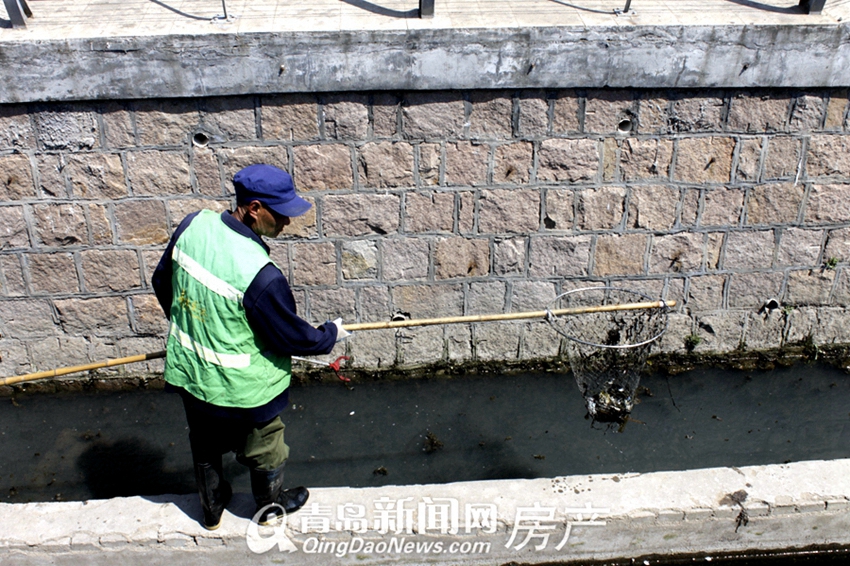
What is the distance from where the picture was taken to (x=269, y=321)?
3.23m

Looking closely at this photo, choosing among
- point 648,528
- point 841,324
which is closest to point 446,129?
point 648,528

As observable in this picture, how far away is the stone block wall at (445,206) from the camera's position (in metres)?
4.74

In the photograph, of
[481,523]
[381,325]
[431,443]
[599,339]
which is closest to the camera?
[481,523]

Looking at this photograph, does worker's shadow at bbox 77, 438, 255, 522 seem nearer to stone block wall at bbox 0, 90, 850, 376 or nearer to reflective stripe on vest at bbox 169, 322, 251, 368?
stone block wall at bbox 0, 90, 850, 376

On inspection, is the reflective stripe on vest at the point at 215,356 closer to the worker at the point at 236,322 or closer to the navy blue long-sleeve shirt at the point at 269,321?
the worker at the point at 236,322

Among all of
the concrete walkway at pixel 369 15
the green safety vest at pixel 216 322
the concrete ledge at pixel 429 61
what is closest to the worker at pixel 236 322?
the green safety vest at pixel 216 322

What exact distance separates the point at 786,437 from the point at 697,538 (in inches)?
55.2

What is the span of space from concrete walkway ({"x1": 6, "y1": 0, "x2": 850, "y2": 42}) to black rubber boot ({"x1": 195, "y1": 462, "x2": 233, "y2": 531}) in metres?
2.59

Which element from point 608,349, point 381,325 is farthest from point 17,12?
point 608,349

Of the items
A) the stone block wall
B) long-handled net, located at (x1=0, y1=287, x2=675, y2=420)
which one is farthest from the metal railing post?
long-handled net, located at (x1=0, y1=287, x2=675, y2=420)

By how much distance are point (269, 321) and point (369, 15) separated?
8.24ft

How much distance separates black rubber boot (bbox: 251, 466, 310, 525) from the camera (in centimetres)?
366

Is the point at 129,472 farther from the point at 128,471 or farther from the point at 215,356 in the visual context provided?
the point at 215,356

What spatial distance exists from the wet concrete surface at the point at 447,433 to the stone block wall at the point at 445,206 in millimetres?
413
